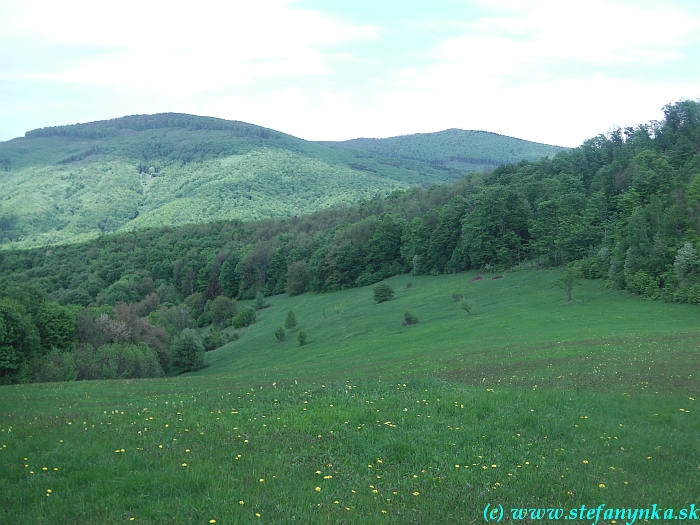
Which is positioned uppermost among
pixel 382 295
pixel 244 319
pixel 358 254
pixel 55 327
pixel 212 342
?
pixel 358 254

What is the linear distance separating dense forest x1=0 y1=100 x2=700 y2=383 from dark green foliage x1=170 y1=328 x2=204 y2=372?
18cm

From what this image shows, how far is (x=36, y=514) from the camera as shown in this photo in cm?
739

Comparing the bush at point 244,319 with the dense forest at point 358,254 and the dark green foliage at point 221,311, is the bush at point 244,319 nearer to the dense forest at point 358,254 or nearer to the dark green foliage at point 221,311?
the dense forest at point 358,254

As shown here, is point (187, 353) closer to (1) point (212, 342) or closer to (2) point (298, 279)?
(1) point (212, 342)

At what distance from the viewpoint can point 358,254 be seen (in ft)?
364

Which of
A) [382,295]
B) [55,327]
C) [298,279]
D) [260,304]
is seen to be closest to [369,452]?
[55,327]

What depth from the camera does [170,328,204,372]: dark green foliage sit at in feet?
213

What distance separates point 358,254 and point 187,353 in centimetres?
5114

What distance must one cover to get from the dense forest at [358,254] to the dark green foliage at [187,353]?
0.58ft

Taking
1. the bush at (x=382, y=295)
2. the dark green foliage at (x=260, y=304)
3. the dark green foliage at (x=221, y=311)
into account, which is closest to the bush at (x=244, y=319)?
the dark green foliage at (x=221, y=311)

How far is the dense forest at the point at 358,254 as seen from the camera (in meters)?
55.2

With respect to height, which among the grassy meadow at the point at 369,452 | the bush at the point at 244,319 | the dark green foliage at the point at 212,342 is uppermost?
the grassy meadow at the point at 369,452

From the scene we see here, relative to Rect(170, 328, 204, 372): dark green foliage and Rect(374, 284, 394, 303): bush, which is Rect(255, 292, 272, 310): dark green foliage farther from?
Rect(170, 328, 204, 372): dark green foliage

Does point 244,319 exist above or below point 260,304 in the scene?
below
